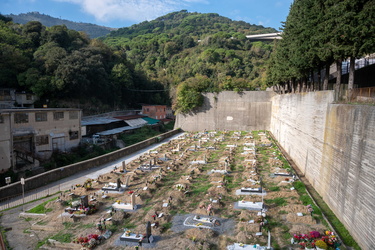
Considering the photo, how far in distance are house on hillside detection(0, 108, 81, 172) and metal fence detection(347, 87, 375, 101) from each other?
2105 cm

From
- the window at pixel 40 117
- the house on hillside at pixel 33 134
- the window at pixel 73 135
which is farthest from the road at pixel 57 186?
the window at pixel 73 135

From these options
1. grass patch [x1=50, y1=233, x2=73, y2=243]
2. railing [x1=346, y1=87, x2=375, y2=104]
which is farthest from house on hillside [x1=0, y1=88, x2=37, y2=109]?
railing [x1=346, y1=87, x2=375, y2=104]

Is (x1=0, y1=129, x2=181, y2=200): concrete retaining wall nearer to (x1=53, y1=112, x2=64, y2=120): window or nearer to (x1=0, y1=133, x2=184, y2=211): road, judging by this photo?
(x1=0, y1=133, x2=184, y2=211): road

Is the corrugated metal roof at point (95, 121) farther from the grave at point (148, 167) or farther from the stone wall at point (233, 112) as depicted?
the grave at point (148, 167)

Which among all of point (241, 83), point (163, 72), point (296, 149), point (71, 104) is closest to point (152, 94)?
point (163, 72)

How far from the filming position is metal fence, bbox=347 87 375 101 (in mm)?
8875

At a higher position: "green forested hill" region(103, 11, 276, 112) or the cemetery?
"green forested hill" region(103, 11, 276, 112)

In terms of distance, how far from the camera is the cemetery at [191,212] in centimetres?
851

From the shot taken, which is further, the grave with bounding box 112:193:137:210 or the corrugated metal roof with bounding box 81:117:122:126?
the corrugated metal roof with bounding box 81:117:122:126

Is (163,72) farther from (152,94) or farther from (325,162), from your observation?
(325,162)

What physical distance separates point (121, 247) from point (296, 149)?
14.2 m

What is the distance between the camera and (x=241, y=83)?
36.0 m

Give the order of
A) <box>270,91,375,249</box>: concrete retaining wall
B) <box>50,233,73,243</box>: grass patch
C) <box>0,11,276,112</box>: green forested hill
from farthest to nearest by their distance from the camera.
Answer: <box>0,11,276,112</box>: green forested hill, <box>50,233,73,243</box>: grass patch, <box>270,91,375,249</box>: concrete retaining wall

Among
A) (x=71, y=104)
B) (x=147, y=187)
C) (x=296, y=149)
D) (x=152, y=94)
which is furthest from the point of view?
(x=152, y=94)
